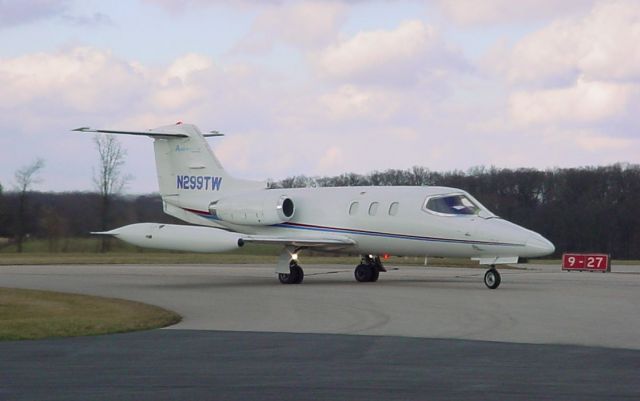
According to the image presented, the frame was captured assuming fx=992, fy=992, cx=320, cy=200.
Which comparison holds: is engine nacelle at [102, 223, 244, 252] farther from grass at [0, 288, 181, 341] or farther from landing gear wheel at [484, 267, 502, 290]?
landing gear wheel at [484, 267, 502, 290]

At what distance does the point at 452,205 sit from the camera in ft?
88.4

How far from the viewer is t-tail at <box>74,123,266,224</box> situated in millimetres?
32375

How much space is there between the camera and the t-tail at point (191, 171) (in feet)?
106

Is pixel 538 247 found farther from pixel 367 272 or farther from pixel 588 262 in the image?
pixel 588 262

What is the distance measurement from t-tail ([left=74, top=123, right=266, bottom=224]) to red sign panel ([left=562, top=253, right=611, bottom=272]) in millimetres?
16392

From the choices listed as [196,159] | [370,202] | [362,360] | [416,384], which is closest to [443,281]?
[370,202]

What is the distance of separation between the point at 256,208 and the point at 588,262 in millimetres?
17902

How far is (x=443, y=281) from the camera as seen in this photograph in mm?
30297

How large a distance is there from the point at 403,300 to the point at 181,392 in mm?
12753

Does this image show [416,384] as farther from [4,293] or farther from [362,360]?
[4,293]

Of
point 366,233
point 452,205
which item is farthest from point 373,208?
point 452,205

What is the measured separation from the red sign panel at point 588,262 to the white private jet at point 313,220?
14.8 m

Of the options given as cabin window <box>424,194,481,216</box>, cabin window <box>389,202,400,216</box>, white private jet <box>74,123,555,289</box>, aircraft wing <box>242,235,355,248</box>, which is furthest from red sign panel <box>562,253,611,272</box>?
aircraft wing <box>242,235,355,248</box>

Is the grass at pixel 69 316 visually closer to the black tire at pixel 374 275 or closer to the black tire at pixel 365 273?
the black tire at pixel 365 273
